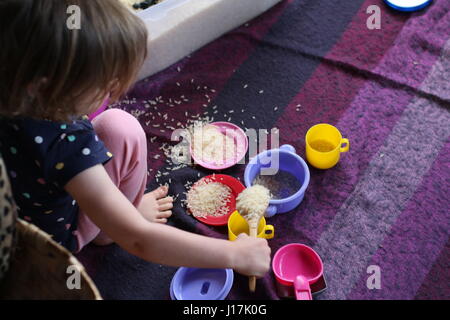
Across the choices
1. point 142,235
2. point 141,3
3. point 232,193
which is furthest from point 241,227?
point 141,3

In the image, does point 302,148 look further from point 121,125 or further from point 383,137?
point 121,125

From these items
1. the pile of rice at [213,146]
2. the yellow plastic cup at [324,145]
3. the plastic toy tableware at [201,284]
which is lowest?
the plastic toy tableware at [201,284]

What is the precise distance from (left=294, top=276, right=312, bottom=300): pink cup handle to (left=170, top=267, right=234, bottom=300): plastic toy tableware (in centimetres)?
12

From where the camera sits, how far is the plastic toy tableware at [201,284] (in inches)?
37.7

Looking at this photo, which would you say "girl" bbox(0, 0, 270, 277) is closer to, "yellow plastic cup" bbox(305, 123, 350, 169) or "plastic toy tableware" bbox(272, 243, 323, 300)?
"plastic toy tableware" bbox(272, 243, 323, 300)

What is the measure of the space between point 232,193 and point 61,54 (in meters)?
0.55

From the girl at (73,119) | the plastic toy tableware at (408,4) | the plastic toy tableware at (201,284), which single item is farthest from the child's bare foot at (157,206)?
the plastic toy tableware at (408,4)

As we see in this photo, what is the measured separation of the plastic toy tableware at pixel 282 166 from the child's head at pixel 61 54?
44 centimetres

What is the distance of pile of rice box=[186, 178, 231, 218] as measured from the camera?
1074mm

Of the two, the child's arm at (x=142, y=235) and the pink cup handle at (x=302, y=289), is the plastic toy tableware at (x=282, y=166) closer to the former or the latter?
the pink cup handle at (x=302, y=289)

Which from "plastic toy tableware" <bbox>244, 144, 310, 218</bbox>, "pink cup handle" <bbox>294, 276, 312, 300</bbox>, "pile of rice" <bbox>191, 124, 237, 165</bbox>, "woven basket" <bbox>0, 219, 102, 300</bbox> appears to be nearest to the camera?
"woven basket" <bbox>0, 219, 102, 300</bbox>

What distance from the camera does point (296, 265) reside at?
3.28 ft

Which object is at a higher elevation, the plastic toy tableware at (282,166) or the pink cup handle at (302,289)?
the plastic toy tableware at (282,166)

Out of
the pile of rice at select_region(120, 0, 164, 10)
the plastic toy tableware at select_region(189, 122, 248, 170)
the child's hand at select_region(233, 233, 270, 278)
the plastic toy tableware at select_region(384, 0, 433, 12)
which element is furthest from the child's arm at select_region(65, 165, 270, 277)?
the plastic toy tableware at select_region(384, 0, 433, 12)
